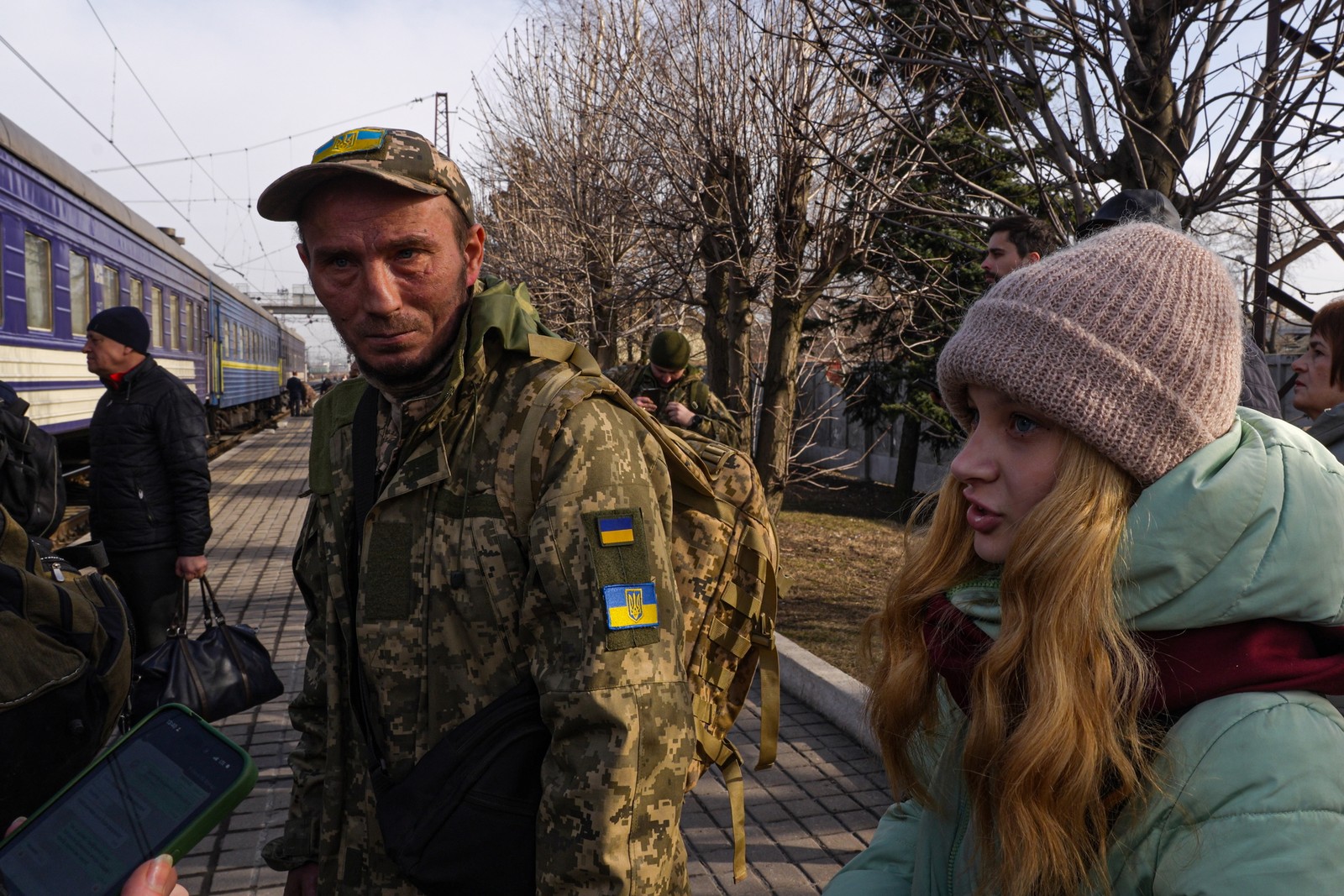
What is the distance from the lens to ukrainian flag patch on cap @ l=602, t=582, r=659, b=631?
1596mm

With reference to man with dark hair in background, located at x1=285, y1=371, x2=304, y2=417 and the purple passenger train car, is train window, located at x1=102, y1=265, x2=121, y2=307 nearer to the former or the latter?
the purple passenger train car

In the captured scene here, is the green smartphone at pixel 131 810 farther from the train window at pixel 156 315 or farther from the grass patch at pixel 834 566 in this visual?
the train window at pixel 156 315

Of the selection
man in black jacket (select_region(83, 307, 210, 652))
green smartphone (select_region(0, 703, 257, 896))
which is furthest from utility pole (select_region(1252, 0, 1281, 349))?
man in black jacket (select_region(83, 307, 210, 652))

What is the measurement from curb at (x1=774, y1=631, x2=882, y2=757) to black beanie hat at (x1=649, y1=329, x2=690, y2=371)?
81.8 inches

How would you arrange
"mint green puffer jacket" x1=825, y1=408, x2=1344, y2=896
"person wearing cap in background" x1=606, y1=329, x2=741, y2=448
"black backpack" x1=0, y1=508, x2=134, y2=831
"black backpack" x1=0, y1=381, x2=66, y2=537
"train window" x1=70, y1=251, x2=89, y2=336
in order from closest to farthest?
1. "mint green puffer jacket" x1=825, y1=408, x2=1344, y2=896
2. "black backpack" x1=0, y1=508, x2=134, y2=831
3. "black backpack" x1=0, y1=381, x2=66, y2=537
4. "person wearing cap in background" x1=606, y1=329, x2=741, y2=448
5. "train window" x1=70, y1=251, x2=89, y2=336

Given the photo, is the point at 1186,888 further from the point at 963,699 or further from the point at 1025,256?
the point at 1025,256

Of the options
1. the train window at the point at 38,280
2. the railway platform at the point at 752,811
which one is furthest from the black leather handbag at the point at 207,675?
the train window at the point at 38,280

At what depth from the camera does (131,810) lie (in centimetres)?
166

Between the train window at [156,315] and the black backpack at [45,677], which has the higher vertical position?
the train window at [156,315]

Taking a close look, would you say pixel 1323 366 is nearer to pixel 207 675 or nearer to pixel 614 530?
pixel 614 530

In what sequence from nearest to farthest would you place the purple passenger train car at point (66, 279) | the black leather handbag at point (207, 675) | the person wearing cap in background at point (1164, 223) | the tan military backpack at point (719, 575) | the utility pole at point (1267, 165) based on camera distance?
the tan military backpack at point (719, 575) < the person wearing cap in background at point (1164, 223) < the utility pole at point (1267, 165) < the black leather handbag at point (207, 675) < the purple passenger train car at point (66, 279)

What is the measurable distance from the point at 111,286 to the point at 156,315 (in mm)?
3075

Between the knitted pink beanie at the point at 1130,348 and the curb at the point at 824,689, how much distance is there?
4.10 metres

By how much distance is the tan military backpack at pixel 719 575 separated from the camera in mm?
2076
